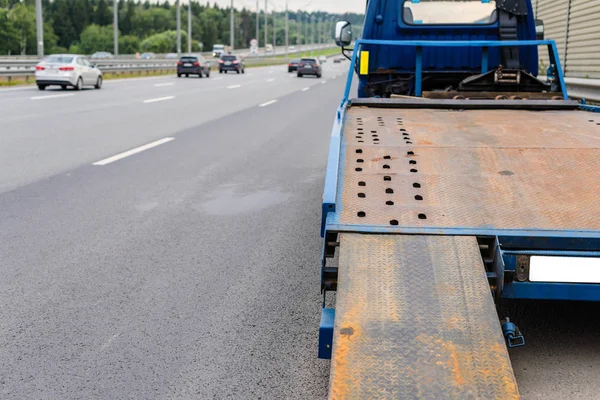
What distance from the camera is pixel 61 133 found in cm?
1283

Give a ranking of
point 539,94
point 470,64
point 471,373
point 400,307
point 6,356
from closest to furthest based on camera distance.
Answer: point 471,373 < point 400,307 < point 6,356 < point 539,94 < point 470,64

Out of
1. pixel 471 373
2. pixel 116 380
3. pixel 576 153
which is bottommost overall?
pixel 116 380

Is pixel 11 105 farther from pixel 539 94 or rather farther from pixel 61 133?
pixel 539 94

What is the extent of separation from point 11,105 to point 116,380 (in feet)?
57.1

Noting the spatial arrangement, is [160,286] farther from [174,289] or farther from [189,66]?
[189,66]

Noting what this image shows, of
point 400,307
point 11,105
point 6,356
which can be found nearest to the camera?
point 400,307

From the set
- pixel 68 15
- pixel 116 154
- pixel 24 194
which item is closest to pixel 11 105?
pixel 116 154

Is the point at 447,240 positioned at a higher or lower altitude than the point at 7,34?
lower

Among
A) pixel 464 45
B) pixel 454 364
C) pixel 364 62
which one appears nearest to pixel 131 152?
pixel 364 62

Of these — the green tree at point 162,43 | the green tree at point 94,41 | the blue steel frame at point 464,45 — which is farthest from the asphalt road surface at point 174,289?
the green tree at point 162,43

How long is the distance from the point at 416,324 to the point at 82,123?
42.1 feet

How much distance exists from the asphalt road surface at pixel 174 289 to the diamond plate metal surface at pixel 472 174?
65 centimetres

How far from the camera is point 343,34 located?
27.1ft

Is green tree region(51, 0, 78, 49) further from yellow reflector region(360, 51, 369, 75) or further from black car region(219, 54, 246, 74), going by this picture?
yellow reflector region(360, 51, 369, 75)
